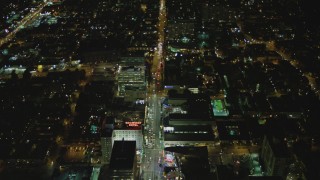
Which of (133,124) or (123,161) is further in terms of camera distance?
(133,124)

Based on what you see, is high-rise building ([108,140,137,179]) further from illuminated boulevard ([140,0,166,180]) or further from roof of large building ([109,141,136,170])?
illuminated boulevard ([140,0,166,180])

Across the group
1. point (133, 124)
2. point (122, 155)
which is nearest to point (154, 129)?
point (133, 124)

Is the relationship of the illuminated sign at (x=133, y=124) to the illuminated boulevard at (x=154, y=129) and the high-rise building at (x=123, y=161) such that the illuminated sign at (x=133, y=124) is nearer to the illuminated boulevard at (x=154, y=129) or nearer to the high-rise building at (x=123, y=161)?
the illuminated boulevard at (x=154, y=129)

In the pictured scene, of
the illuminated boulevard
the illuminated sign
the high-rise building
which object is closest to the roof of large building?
the high-rise building

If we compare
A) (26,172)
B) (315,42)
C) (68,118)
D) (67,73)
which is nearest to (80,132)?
(68,118)

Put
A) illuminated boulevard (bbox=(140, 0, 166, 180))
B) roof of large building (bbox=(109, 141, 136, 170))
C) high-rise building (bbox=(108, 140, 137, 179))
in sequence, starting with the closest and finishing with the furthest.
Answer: high-rise building (bbox=(108, 140, 137, 179)), roof of large building (bbox=(109, 141, 136, 170)), illuminated boulevard (bbox=(140, 0, 166, 180))

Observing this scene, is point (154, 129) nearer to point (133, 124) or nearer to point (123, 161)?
point (133, 124)

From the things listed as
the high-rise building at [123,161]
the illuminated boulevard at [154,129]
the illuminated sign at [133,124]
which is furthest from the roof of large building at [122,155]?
the illuminated sign at [133,124]
